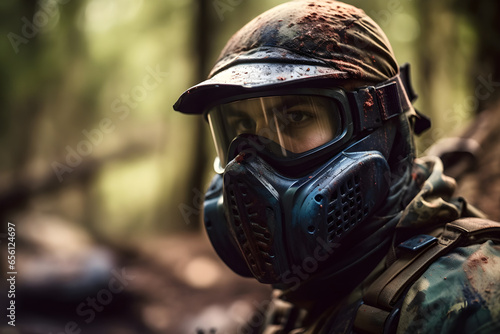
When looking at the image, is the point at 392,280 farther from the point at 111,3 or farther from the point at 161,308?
the point at 111,3

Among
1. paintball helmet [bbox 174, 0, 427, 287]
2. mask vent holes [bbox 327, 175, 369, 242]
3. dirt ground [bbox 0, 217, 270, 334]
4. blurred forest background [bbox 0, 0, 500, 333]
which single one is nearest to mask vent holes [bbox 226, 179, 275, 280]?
paintball helmet [bbox 174, 0, 427, 287]

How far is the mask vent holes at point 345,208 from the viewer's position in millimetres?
1578

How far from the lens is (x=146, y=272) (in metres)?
5.51

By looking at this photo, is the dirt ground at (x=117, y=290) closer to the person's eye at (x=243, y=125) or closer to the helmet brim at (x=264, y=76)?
the person's eye at (x=243, y=125)

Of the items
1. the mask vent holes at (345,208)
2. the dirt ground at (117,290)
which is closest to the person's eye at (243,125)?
the mask vent holes at (345,208)

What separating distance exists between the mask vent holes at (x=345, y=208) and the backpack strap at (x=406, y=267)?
20 cm

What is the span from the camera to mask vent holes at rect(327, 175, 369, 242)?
1578 mm

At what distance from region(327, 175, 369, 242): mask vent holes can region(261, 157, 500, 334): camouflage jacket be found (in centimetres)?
20

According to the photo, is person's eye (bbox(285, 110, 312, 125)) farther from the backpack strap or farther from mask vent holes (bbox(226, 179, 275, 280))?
the backpack strap

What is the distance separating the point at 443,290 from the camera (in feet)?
4.55

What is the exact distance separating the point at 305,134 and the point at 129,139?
5.23 metres

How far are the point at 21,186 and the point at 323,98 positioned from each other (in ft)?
18.4

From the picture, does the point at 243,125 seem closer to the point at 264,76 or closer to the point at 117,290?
the point at 264,76

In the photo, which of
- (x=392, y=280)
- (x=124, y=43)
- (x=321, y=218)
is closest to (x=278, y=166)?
(x=321, y=218)
